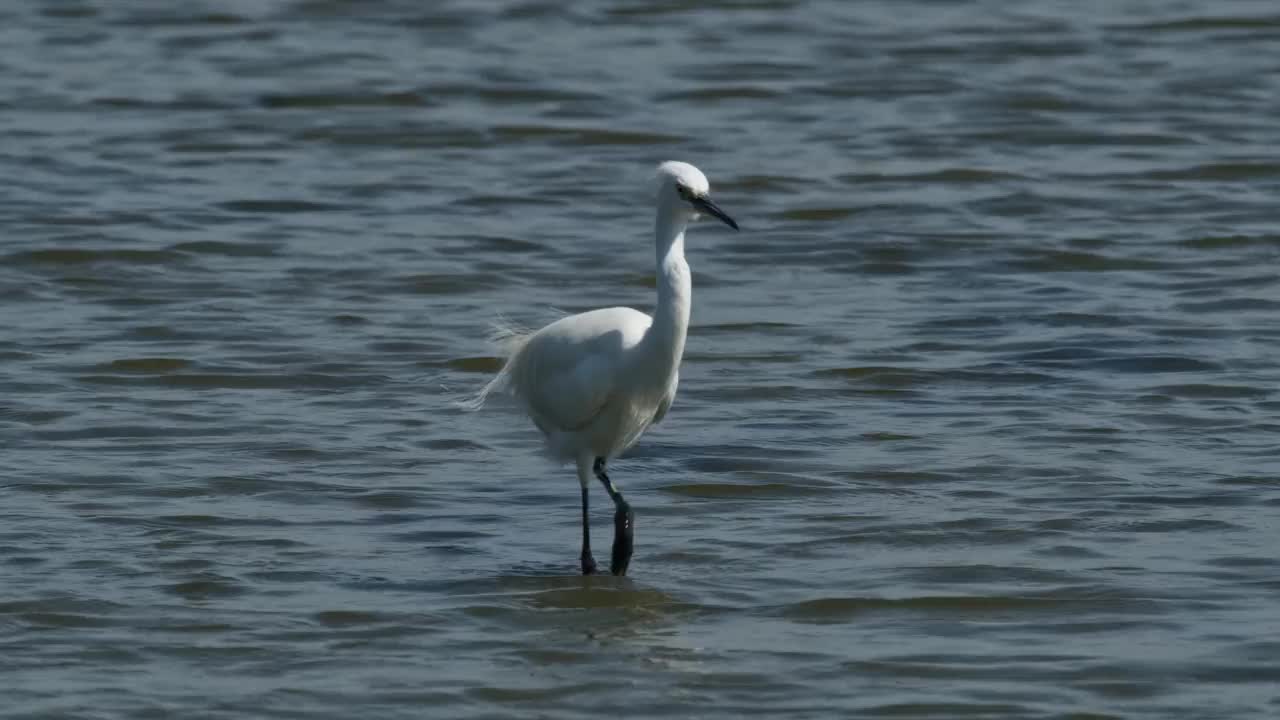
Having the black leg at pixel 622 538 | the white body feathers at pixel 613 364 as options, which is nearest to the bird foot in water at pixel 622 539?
the black leg at pixel 622 538

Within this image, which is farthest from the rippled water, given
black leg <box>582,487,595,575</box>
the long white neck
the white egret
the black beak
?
the black beak

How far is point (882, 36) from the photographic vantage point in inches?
802

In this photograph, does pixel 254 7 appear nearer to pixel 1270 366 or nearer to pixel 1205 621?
pixel 1270 366

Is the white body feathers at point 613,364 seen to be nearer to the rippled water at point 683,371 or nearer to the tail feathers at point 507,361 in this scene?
the tail feathers at point 507,361

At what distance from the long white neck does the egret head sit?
18mm

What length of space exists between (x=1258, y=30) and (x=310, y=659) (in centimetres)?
1500

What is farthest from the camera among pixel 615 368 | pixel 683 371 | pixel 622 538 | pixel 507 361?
pixel 683 371

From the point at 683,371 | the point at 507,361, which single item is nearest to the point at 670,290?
the point at 507,361

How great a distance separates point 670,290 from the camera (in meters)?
7.89

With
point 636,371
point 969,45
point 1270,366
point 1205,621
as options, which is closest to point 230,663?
point 636,371

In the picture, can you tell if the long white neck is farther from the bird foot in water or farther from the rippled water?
the rippled water

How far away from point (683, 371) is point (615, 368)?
319 centimetres

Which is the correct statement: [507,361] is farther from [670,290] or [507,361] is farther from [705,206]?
[705,206]

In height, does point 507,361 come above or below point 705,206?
below
